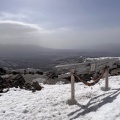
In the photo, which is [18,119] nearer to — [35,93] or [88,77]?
[35,93]

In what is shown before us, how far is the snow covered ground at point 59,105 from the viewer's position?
8.36 metres

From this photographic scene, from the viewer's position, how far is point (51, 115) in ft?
28.9

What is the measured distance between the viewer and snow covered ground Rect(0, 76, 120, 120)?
836 centimetres

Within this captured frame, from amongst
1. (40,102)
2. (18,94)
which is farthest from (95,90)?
(18,94)

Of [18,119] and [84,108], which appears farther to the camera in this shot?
[84,108]

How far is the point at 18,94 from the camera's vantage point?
11.8 metres

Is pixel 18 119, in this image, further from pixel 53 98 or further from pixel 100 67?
pixel 100 67

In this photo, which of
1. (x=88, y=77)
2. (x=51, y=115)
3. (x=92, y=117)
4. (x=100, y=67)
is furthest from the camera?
(x=88, y=77)

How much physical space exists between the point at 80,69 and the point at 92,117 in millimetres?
3102

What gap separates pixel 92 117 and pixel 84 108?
3.84 ft

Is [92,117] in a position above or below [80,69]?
below

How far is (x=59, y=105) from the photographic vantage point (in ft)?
32.6

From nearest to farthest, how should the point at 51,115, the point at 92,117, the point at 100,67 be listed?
the point at 92,117 → the point at 51,115 → the point at 100,67

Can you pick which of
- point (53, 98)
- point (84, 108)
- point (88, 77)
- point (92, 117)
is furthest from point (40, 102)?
point (88, 77)
